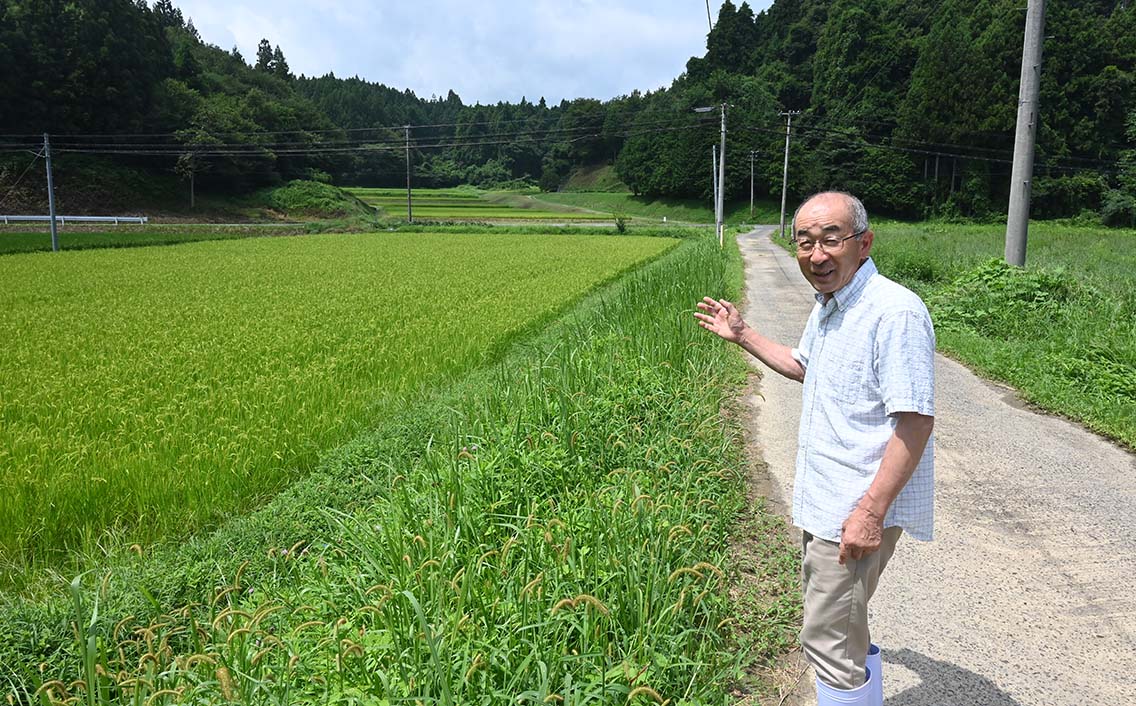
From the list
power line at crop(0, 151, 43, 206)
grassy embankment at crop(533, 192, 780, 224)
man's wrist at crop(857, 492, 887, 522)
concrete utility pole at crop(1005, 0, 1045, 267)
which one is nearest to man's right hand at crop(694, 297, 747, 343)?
man's wrist at crop(857, 492, 887, 522)

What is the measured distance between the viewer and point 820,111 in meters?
70.5

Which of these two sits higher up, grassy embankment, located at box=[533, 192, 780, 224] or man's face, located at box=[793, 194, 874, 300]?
grassy embankment, located at box=[533, 192, 780, 224]

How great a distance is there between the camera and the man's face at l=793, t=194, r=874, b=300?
2193mm

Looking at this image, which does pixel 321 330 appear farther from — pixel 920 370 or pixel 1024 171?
pixel 1024 171

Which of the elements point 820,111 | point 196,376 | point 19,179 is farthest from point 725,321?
point 820,111

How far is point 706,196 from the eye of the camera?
68125 millimetres

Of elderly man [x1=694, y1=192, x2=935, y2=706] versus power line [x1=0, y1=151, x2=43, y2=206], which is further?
power line [x1=0, y1=151, x2=43, y2=206]

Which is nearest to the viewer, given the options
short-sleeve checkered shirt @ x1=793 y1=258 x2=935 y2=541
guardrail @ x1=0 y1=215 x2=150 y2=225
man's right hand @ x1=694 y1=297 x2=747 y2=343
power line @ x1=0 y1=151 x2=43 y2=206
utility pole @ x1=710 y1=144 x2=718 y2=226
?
short-sleeve checkered shirt @ x1=793 y1=258 x2=935 y2=541

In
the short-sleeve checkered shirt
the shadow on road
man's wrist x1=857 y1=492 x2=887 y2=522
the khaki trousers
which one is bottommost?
the shadow on road

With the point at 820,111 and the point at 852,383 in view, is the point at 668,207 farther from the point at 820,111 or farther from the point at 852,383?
the point at 852,383

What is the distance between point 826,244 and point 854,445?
24.2 inches

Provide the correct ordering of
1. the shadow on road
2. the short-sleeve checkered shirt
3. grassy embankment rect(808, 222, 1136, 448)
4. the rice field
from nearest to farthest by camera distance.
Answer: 1. the short-sleeve checkered shirt
2. the shadow on road
3. the rice field
4. grassy embankment rect(808, 222, 1136, 448)

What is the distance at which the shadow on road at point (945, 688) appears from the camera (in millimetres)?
2629

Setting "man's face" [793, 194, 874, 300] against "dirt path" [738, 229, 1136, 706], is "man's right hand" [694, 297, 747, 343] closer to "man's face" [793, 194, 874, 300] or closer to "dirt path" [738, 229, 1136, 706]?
"man's face" [793, 194, 874, 300]
